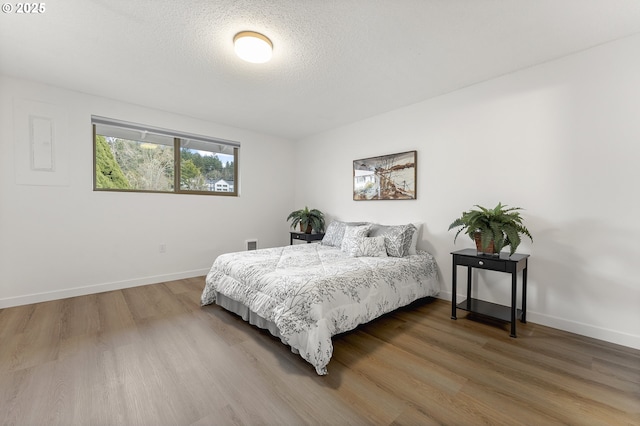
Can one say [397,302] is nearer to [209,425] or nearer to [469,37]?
[209,425]

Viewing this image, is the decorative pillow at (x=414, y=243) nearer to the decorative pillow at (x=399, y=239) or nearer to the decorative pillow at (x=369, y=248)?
the decorative pillow at (x=399, y=239)

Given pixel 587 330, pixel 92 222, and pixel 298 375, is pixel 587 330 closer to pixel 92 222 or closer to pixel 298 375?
pixel 298 375

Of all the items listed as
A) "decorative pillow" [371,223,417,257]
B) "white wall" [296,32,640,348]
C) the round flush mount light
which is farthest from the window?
"white wall" [296,32,640,348]

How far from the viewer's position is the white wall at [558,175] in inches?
82.7

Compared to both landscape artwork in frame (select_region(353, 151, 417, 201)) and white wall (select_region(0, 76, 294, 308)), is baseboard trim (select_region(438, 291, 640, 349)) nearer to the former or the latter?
landscape artwork in frame (select_region(353, 151, 417, 201))

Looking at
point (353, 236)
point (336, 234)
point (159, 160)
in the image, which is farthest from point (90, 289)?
point (353, 236)

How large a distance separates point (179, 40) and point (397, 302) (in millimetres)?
2992

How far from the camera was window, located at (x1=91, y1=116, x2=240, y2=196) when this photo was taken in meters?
3.41

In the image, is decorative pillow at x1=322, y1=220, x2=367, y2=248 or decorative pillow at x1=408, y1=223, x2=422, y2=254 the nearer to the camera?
decorative pillow at x1=408, y1=223, x2=422, y2=254

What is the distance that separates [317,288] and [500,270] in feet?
5.34

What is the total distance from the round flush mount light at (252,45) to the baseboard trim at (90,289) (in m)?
3.18

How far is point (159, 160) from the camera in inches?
152

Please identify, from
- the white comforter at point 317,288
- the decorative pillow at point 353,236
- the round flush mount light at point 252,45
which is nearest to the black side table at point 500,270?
the white comforter at point 317,288

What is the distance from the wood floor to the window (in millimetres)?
1843
